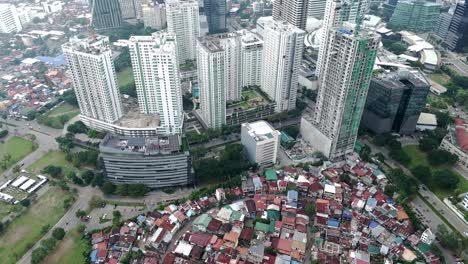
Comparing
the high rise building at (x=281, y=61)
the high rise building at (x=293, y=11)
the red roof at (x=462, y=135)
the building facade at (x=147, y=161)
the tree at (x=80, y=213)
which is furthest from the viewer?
the high rise building at (x=293, y=11)

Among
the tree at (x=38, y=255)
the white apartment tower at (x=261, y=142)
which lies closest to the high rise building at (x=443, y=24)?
the white apartment tower at (x=261, y=142)

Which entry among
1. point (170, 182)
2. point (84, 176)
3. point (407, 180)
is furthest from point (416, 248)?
point (84, 176)

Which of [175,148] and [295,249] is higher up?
[175,148]

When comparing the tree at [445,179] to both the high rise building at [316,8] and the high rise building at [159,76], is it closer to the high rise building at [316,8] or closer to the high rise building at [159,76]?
the high rise building at [159,76]

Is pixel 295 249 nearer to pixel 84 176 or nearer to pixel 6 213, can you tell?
pixel 84 176

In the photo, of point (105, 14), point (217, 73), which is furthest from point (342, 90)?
point (105, 14)

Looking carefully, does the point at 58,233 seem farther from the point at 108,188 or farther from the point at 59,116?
the point at 59,116
